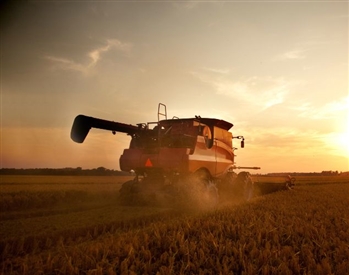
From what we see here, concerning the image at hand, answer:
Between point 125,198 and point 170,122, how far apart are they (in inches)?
133

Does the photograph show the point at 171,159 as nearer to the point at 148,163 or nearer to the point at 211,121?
the point at 148,163

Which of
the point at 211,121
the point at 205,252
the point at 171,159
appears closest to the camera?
the point at 205,252

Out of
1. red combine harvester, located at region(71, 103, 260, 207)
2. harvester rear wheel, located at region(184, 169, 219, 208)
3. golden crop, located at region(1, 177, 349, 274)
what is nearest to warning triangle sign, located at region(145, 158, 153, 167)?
red combine harvester, located at region(71, 103, 260, 207)

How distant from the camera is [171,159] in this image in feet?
29.9

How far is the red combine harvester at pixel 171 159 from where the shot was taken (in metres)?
9.09

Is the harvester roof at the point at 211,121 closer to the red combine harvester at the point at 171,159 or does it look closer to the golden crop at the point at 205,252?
the red combine harvester at the point at 171,159

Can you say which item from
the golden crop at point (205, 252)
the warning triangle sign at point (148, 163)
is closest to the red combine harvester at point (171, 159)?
the warning triangle sign at point (148, 163)

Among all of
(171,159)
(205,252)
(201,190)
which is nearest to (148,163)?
(171,159)

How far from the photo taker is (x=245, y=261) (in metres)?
3.45

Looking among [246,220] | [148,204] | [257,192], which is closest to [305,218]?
[246,220]

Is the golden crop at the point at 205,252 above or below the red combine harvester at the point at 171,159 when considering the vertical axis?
below

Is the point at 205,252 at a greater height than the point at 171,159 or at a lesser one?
lesser

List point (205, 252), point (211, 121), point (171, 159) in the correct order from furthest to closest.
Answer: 1. point (211, 121)
2. point (171, 159)
3. point (205, 252)

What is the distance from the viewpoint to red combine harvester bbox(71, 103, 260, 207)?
A: 9.09m
